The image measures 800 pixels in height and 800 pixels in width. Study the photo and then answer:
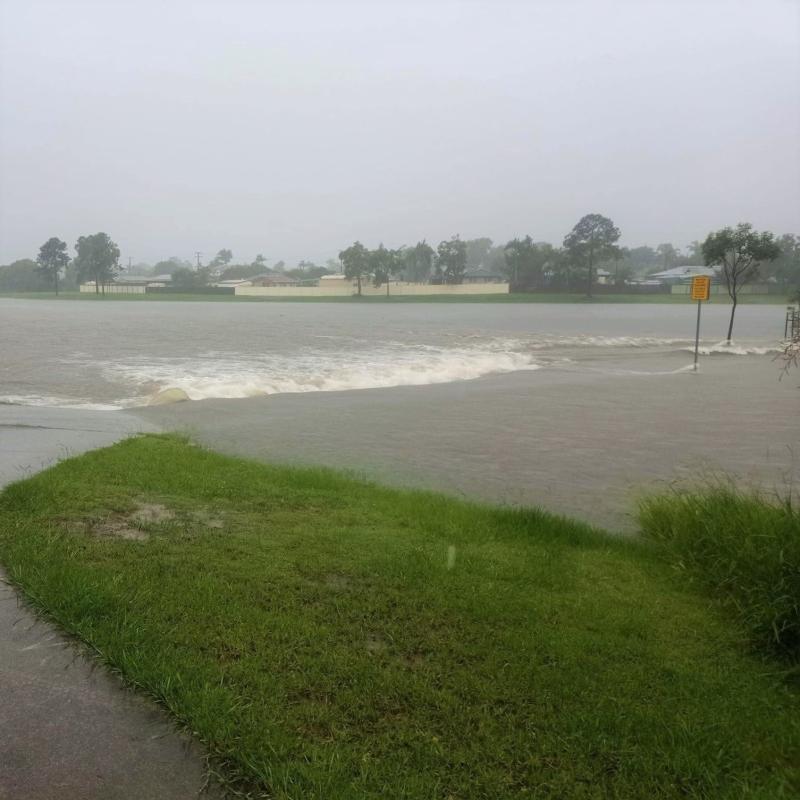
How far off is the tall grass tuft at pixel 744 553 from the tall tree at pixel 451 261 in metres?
88.6

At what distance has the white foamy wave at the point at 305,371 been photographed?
1593cm

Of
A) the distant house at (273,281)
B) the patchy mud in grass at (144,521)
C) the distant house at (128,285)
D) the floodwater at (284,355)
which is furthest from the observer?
the distant house at (273,281)

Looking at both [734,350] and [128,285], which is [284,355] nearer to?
[734,350]

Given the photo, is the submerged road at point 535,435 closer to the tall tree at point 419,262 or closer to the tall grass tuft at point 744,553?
the tall grass tuft at point 744,553

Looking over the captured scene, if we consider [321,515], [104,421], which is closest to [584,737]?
[321,515]

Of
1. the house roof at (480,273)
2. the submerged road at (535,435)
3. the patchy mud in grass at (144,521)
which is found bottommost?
the submerged road at (535,435)

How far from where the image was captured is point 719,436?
10.6 metres

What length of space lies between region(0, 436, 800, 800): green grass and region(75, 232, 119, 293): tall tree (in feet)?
290

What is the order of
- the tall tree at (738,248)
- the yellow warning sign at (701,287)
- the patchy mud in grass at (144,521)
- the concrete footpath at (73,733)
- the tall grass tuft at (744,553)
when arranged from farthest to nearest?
the tall tree at (738,248) → the yellow warning sign at (701,287) → the patchy mud in grass at (144,521) → the tall grass tuft at (744,553) → the concrete footpath at (73,733)

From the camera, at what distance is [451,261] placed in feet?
306

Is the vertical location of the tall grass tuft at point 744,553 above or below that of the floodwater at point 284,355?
above

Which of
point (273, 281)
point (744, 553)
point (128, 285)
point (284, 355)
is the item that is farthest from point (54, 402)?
point (273, 281)

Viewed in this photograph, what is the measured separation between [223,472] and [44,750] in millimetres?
4166

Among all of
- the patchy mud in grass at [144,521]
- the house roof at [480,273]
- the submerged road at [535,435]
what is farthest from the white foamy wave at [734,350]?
the house roof at [480,273]
